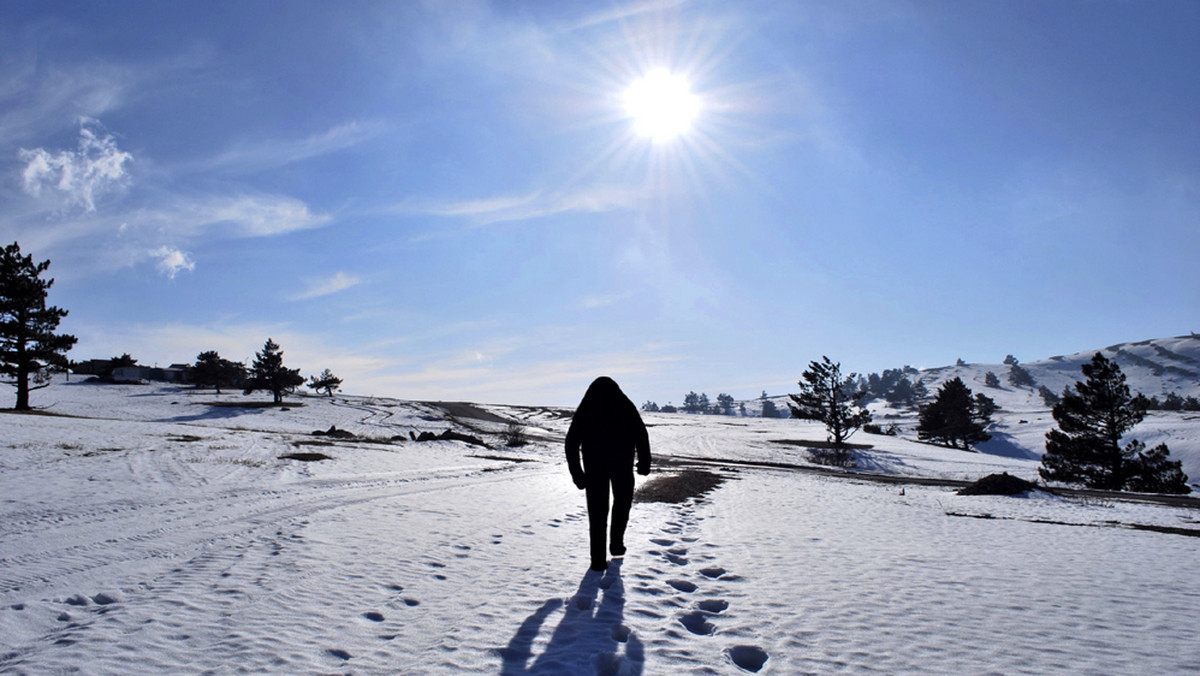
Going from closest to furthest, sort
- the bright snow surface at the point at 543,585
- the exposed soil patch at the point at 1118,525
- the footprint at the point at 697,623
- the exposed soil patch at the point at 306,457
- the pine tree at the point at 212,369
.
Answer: the bright snow surface at the point at 543,585 → the footprint at the point at 697,623 → the exposed soil patch at the point at 1118,525 → the exposed soil patch at the point at 306,457 → the pine tree at the point at 212,369

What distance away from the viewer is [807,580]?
20.2 feet

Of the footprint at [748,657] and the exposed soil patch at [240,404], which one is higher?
the footprint at [748,657]

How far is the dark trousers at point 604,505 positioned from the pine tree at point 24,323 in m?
50.2

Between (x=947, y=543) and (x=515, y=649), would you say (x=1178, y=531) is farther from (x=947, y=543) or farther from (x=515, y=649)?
(x=515, y=649)

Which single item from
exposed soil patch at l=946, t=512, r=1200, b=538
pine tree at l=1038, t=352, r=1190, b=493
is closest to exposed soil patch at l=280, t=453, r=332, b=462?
exposed soil patch at l=946, t=512, r=1200, b=538

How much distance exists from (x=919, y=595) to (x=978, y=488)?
17.8m

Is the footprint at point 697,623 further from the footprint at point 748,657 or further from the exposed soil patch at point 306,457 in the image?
the exposed soil patch at point 306,457

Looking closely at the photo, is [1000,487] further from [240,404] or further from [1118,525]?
[240,404]

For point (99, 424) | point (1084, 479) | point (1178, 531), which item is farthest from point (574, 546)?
point (1084, 479)

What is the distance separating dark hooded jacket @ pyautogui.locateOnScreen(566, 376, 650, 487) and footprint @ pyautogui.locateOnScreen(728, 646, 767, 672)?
285cm

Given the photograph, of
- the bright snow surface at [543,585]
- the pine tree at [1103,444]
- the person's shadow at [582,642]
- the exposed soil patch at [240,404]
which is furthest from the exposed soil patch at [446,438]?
the pine tree at [1103,444]

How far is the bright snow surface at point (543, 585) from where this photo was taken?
3891mm

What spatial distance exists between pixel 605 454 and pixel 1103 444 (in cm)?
4507

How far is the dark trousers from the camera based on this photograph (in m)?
6.46
